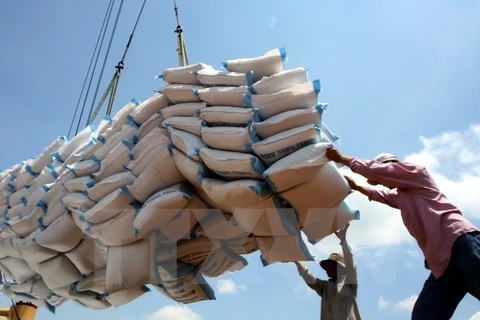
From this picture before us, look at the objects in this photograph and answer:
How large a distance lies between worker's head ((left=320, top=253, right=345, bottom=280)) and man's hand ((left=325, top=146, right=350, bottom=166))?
2.61 feet

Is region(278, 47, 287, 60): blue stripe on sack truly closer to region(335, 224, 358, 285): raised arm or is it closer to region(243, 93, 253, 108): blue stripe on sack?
region(243, 93, 253, 108): blue stripe on sack

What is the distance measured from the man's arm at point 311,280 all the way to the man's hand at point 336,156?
0.88 metres

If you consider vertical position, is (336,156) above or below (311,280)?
above

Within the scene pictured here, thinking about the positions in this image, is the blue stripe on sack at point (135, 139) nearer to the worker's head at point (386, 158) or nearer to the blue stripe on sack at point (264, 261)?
the blue stripe on sack at point (264, 261)

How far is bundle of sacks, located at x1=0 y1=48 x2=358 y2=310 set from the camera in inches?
88.0

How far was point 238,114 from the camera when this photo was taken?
2.36m

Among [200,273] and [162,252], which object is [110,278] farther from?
[200,273]

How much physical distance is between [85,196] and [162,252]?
60 cm

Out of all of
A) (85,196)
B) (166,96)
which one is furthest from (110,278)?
(166,96)

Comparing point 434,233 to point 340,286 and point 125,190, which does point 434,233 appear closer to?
point 340,286

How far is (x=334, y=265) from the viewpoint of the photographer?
8.80 ft

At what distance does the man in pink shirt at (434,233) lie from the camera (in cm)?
161

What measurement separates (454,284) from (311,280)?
1.10 metres

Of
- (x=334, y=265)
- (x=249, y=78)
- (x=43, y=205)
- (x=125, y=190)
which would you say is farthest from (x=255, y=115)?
(x=43, y=205)
